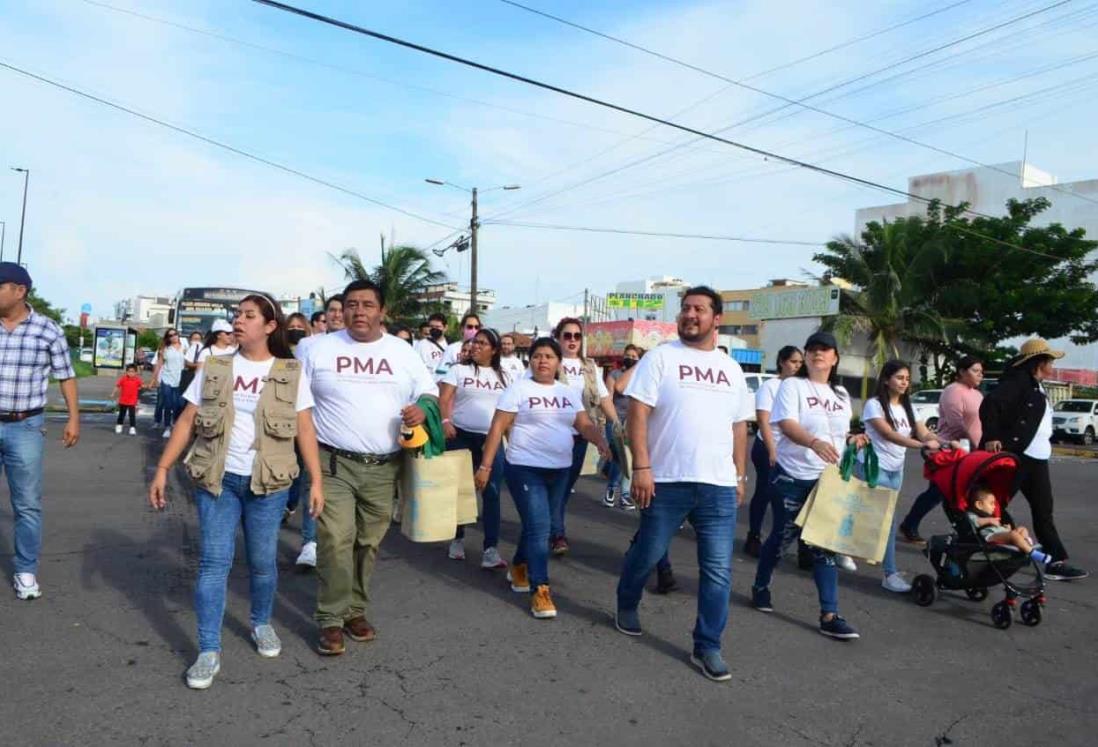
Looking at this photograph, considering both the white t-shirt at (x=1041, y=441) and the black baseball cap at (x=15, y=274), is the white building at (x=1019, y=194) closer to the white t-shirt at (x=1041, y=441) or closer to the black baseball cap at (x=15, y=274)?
the white t-shirt at (x=1041, y=441)

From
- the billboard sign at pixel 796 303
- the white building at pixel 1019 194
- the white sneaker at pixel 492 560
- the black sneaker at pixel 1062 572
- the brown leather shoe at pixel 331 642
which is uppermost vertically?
the white building at pixel 1019 194

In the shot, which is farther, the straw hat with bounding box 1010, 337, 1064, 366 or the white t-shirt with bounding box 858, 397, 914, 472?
the straw hat with bounding box 1010, 337, 1064, 366

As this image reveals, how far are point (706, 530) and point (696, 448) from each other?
1.44ft

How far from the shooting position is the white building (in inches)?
2114

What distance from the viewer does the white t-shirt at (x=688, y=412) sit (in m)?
4.54

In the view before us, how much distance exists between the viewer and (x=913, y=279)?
31.0m

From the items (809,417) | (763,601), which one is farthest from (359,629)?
(809,417)

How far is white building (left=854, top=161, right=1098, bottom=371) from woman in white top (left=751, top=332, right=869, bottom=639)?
50441mm

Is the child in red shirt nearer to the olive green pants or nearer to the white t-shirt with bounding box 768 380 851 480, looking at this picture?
the olive green pants

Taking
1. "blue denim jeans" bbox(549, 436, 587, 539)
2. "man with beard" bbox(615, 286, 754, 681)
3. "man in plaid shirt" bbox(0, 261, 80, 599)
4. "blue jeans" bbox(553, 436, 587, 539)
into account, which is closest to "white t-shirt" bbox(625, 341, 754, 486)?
"man with beard" bbox(615, 286, 754, 681)

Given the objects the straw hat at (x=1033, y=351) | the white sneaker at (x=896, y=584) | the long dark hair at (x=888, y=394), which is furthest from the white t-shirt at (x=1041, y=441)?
the white sneaker at (x=896, y=584)

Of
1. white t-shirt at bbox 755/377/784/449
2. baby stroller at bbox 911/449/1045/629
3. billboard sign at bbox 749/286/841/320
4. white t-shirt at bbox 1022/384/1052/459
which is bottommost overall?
baby stroller at bbox 911/449/1045/629

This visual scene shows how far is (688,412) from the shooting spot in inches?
179

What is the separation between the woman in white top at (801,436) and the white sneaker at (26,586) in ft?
14.7
